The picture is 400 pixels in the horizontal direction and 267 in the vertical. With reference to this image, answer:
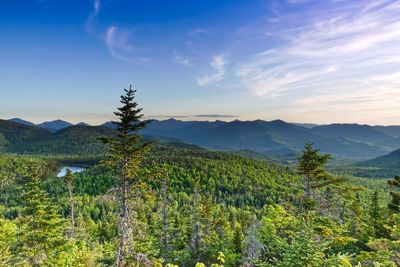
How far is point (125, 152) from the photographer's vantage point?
15.4 meters

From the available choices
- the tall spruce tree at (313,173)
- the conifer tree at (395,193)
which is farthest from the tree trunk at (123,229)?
the conifer tree at (395,193)

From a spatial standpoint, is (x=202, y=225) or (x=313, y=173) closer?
(x=313, y=173)

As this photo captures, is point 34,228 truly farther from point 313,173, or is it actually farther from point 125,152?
point 313,173

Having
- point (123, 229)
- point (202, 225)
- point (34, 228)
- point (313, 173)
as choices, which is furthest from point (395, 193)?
point (34, 228)

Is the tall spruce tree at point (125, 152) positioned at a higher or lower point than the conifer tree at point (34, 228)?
higher

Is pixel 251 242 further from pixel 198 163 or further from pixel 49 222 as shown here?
pixel 198 163

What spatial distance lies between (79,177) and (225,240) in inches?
6250

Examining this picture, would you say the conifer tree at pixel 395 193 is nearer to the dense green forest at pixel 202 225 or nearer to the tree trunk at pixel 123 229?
the dense green forest at pixel 202 225

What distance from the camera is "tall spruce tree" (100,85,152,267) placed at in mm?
14898

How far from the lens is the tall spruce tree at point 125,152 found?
48.9 feet

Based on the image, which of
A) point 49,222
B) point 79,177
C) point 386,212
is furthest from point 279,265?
point 79,177

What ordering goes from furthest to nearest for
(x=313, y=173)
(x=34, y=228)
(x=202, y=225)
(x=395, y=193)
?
(x=202, y=225)
(x=395, y=193)
(x=34, y=228)
(x=313, y=173)

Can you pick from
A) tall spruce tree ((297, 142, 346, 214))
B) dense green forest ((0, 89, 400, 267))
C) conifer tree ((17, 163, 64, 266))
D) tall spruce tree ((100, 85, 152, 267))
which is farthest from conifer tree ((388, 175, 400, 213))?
conifer tree ((17, 163, 64, 266))

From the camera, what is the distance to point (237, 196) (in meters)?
128
